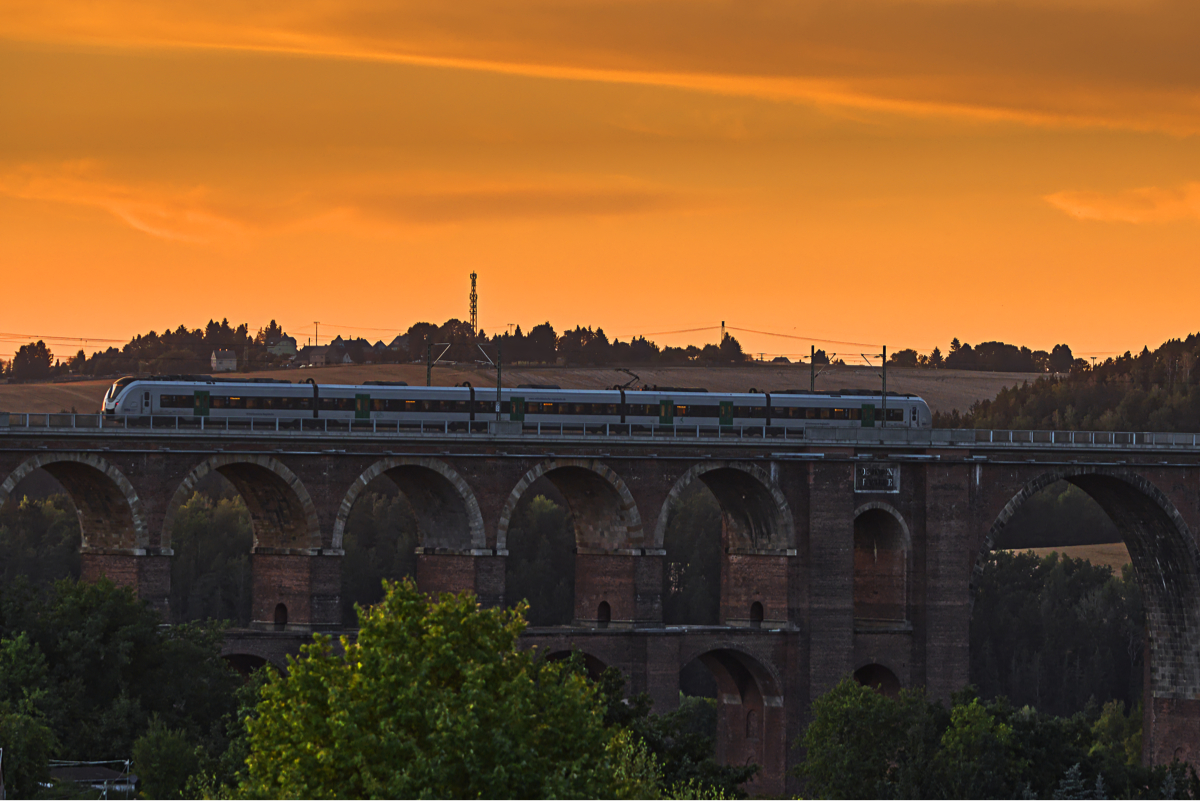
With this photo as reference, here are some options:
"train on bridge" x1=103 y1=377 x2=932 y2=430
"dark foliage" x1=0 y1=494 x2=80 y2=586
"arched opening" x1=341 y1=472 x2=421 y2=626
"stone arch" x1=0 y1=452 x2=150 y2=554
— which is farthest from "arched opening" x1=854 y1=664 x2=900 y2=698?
"dark foliage" x1=0 y1=494 x2=80 y2=586

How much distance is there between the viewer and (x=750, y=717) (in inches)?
3659

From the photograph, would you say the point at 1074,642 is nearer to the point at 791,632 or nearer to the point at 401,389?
the point at 791,632

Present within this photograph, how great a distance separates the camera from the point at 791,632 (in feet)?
299

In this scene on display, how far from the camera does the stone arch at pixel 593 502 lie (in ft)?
282

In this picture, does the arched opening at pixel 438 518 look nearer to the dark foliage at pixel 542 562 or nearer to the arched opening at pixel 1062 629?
the dark foliage at pixel 542 562

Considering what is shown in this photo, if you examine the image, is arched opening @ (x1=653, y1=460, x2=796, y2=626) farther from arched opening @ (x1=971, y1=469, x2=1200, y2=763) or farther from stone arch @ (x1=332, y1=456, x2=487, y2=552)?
arched opening @ (x1=971, y1=469, x2=1200, y2=763)

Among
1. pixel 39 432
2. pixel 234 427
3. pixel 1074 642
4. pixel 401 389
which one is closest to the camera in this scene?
pixel 39 432

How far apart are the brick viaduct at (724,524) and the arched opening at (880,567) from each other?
0.36 feet

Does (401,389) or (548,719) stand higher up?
(401,389)

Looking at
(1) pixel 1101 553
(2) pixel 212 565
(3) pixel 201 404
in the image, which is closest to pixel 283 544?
(3) pixel 201 404

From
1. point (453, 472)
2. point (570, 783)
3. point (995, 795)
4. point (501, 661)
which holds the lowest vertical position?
point (995, 795)

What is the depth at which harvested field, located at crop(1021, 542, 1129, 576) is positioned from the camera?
593ft

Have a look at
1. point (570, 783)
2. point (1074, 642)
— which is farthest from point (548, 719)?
point (1074, 642)

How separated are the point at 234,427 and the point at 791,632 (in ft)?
99.7
